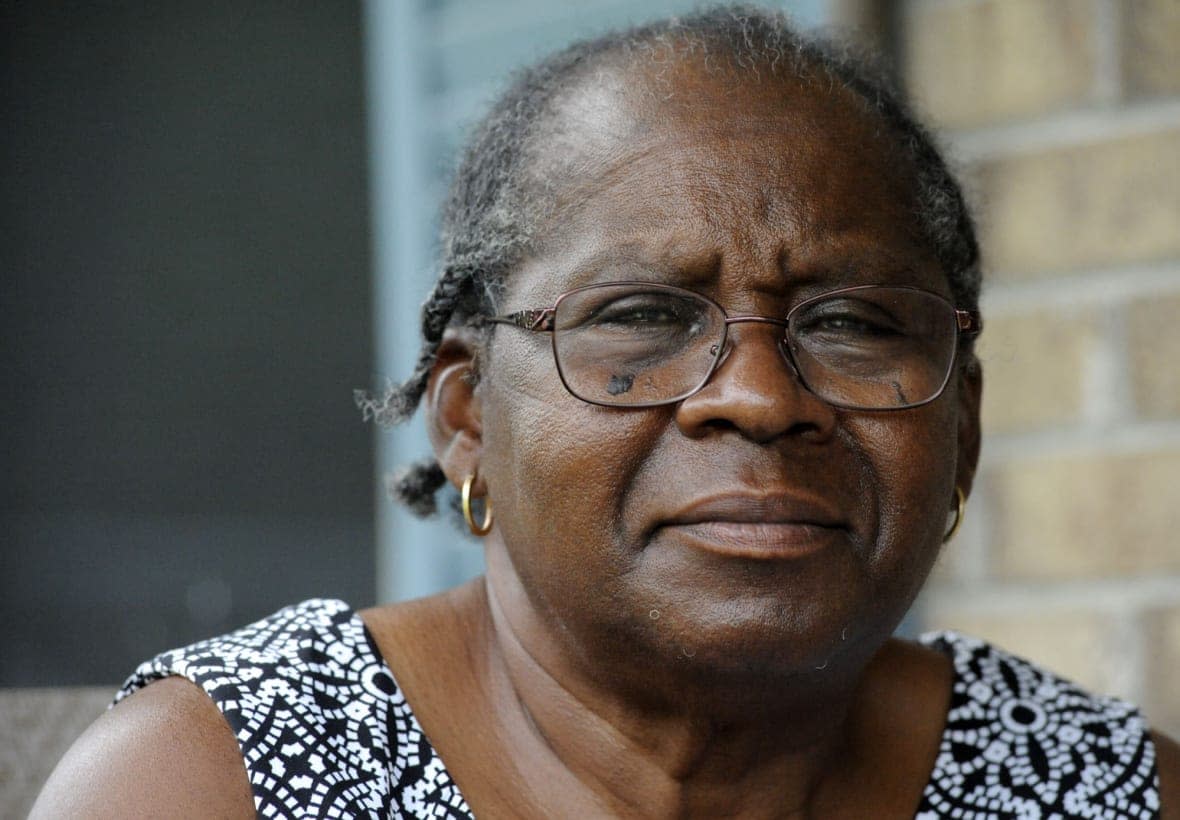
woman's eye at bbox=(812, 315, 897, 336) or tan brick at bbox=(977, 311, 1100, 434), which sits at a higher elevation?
woman's eye at bbox=(812, 315, 897, 336)

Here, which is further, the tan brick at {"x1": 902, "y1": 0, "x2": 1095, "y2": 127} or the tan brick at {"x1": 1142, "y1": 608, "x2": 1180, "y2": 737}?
the tan brick at {"x1": 902, "y1": 0, "x2": 1095, "y2": 127}

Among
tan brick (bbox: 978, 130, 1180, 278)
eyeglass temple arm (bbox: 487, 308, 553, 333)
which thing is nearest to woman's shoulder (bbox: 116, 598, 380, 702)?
eyeglass temple arm (bbox: 487, 308, 553, 333)

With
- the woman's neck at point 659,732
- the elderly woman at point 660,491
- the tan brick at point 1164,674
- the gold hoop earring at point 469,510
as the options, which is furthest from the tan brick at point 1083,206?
the gold hoop earring at point 469,510

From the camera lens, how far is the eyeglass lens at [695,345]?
183cm

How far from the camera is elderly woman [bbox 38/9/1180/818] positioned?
178cm

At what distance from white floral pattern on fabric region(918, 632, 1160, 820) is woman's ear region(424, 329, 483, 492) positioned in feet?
2.84

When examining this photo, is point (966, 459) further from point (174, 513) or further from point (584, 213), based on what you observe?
point (174, 513)

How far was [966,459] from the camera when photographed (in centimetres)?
222

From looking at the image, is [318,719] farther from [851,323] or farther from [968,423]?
[968,423]

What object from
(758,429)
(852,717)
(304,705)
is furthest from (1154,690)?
(304,705)

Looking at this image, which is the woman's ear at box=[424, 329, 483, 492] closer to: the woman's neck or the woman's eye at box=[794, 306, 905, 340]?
the woman's neck

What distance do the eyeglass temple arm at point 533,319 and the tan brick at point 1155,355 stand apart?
1568 millimetres

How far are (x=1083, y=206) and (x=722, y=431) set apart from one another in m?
1.58

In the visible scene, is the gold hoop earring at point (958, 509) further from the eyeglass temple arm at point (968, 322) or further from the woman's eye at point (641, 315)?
the woman's eye at point (641, 315)
